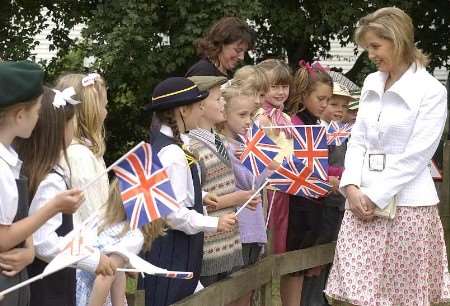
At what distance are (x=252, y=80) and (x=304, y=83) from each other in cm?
101

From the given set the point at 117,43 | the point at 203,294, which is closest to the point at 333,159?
the point at 203,294

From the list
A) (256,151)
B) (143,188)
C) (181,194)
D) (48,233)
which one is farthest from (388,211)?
(48,233)

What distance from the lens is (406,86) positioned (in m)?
6.36

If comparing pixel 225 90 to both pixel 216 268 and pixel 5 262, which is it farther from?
pixel 5 262

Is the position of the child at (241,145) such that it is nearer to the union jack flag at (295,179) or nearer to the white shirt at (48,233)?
the union jack flag at (295,179)

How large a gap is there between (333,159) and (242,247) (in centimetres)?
134

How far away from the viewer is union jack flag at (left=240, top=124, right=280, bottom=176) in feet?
21.1

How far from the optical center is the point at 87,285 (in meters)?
5.45

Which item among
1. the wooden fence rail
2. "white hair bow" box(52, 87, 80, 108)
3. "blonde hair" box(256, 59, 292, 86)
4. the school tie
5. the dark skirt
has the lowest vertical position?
the wooden fence rail

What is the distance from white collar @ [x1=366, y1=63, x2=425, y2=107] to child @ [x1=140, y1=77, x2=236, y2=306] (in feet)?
4.24

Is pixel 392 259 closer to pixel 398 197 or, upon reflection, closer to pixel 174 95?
pixel 398 197

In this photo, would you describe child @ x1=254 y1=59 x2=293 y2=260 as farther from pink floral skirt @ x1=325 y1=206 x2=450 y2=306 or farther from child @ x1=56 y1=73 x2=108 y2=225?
child @ x1=56 y1=73 x2=108 y2=225

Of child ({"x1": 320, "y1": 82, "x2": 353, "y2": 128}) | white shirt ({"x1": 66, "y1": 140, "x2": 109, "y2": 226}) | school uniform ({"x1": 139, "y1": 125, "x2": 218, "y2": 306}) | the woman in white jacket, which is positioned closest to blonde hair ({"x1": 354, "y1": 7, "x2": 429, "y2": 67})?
the woman in white jacket

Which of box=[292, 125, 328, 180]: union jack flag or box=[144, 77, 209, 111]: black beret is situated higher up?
box=[144, 77, 209, 111]: black beret
